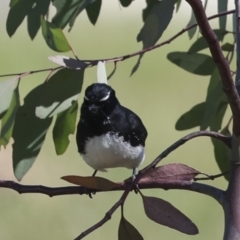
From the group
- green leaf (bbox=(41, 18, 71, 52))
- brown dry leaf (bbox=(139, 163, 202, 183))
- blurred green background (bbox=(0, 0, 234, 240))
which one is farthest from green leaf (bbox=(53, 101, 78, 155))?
blurred green background (bbox=(0, 0, 234, 240))

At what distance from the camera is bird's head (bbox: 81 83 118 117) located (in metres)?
1.46

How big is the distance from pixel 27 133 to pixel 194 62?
0.45 metres

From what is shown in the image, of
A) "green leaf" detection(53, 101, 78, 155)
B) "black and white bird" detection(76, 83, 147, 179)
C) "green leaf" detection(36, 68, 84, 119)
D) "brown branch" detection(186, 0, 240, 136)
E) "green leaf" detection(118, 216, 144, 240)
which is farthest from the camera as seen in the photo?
"black and white bird" detection(76, 83, 147, 179)

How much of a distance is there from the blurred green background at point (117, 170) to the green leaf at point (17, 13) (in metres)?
1.52

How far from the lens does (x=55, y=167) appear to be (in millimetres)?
3547

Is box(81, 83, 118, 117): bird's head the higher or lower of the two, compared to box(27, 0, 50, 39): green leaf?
lower

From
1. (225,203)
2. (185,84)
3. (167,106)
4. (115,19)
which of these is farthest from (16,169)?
(115,19)

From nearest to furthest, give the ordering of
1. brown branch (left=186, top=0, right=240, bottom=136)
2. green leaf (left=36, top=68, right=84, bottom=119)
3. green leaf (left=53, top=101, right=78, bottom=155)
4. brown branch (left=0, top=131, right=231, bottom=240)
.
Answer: brown branch (left=186, top=0, right=240, bottom=136)
brown branch (left=0, top=131, right=231, bottom=240)
green leaf (left=36, top=68, right=84, bottom=119)
green leaf (left=53, top=101, right=78, bottom=155)

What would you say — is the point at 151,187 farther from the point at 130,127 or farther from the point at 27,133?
the point at 130,127

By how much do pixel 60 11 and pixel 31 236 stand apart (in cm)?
165

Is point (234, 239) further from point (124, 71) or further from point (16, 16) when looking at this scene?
point (124, 71)

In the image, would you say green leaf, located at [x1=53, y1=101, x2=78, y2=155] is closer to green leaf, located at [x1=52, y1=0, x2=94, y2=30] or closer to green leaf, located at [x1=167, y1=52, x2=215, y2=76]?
green leaf, located at [x1=52, y1=0, x2=94, y2=30]

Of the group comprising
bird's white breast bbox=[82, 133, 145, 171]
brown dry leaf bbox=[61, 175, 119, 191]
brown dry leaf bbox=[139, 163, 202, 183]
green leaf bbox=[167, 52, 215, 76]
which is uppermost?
green leaf bbox=[167, 52, 215, 76]

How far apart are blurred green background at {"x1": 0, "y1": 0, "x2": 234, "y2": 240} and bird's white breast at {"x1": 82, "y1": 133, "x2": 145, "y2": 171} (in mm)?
1298
